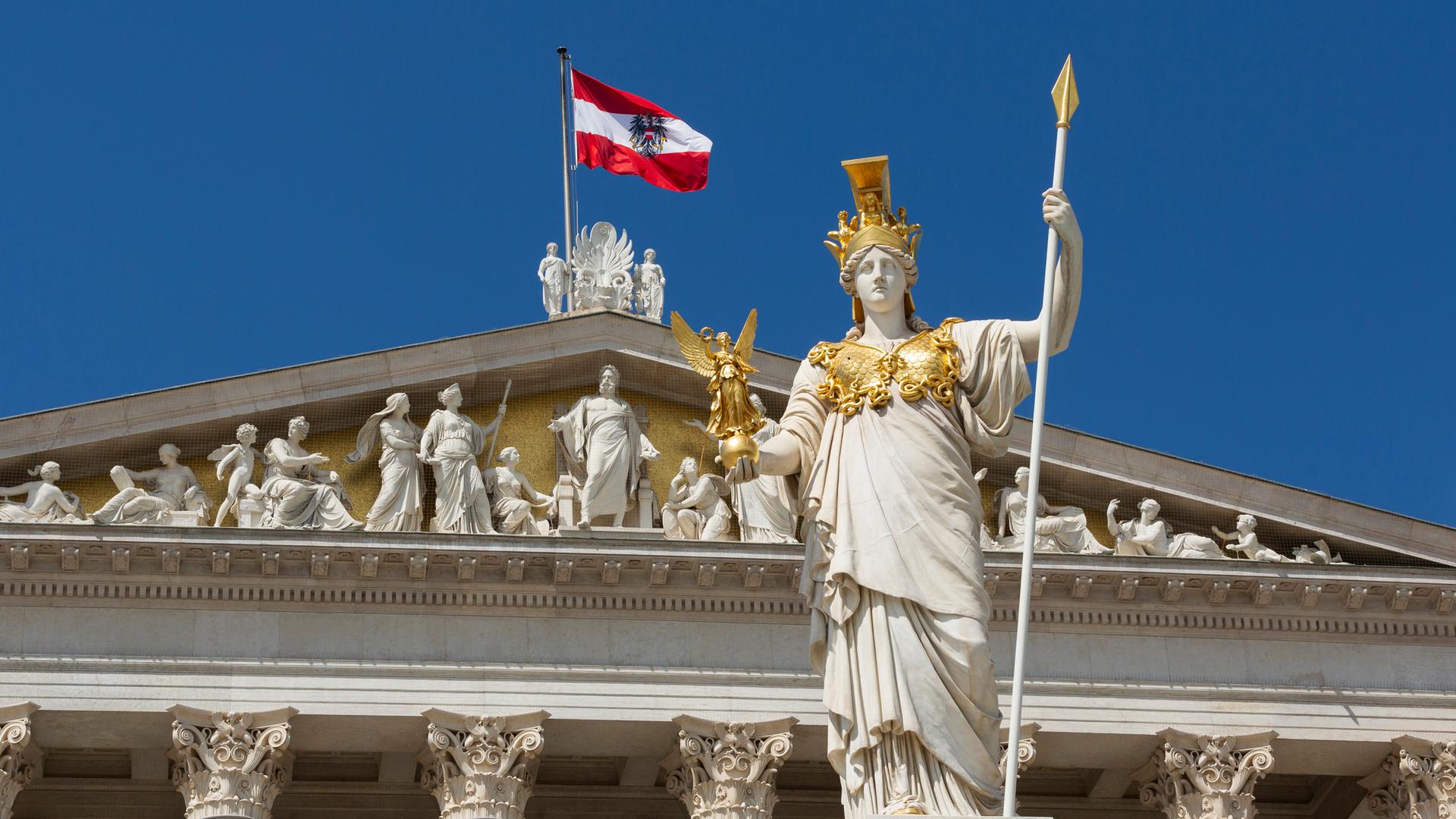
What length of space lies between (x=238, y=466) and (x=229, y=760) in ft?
11.8

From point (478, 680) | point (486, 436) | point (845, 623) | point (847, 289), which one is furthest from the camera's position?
point (486, 436)

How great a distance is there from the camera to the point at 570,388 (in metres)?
27.7

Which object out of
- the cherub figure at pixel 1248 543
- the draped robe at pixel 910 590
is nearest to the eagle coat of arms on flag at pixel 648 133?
the cherub figure at pixel 1248 543

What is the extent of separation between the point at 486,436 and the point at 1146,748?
8.02 meters

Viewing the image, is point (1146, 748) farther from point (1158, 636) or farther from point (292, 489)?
point (292, 489)

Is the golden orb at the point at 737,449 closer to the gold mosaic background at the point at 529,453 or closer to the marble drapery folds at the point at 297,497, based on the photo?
the marble drapery folds at the point at 297,497

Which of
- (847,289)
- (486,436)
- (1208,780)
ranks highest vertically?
(486,436)

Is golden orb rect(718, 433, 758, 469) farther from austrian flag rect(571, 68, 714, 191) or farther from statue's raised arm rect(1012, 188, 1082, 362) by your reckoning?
austrian flag rect(571, 68, 714, 191)

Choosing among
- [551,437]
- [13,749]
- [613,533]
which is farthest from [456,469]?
[13,749]

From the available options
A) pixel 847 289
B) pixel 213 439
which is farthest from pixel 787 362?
pixel 847 289

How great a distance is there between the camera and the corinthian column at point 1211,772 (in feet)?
83.8

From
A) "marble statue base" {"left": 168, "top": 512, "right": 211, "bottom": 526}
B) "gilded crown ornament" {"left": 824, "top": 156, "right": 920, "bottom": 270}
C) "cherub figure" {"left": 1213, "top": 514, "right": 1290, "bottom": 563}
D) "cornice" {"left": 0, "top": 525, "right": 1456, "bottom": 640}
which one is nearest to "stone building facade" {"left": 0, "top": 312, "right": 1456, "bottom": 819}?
"cornice" {"left": 0, "top": 525, "right": 1456, "bottom": 640}

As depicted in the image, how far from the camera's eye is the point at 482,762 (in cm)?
2462

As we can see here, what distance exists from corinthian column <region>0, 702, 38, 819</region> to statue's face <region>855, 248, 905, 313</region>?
17040mm
